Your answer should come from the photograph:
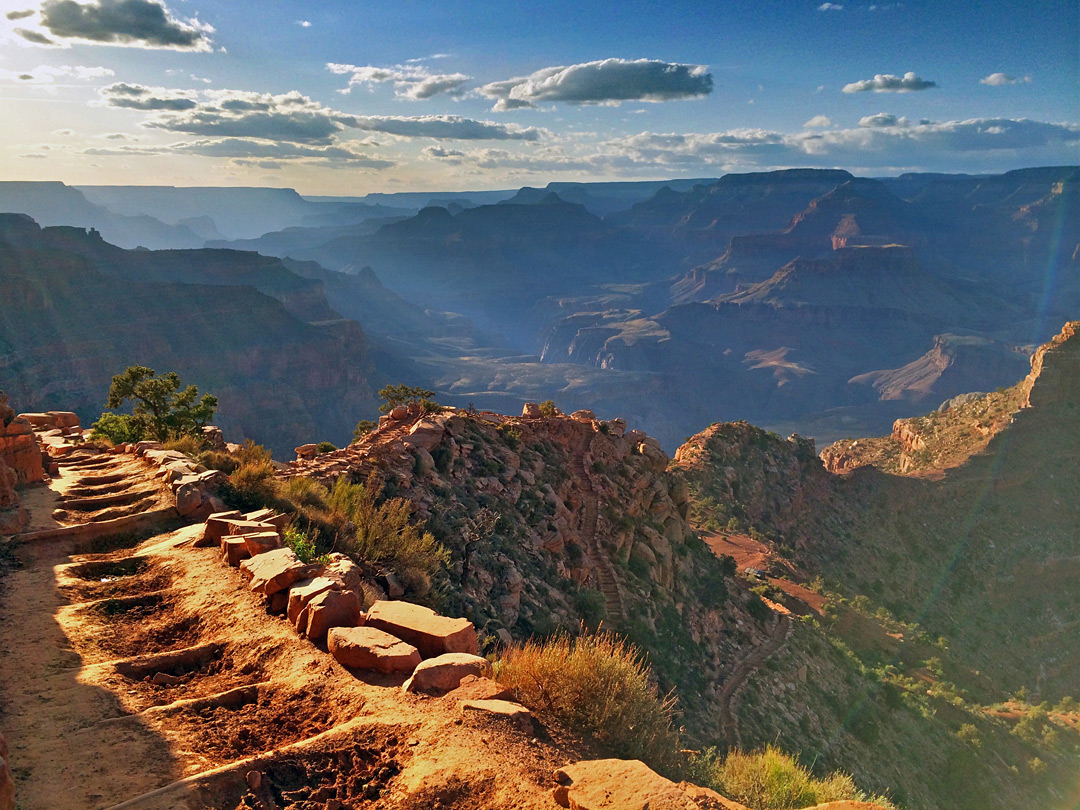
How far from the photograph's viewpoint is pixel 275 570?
7855 millimetres

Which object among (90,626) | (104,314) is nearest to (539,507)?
(90,626)

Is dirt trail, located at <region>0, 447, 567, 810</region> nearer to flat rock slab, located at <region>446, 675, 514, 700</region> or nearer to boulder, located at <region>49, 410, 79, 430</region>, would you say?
flat rock slab, located at <region>446, 675, 514, 700</region>

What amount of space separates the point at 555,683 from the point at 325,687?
6.77 feet

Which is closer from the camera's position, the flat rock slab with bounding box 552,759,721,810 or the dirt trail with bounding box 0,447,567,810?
the flat rock slab with bounding box 552,759,721,810

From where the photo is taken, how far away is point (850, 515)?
45812 mm

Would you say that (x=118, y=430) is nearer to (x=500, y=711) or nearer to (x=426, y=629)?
(x=426, y=629)

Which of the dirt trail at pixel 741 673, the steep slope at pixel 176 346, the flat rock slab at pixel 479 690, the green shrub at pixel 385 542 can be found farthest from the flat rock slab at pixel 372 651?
the steep slope at pixel 176 346

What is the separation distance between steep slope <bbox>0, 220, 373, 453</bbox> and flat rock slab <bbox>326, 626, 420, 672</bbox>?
89.2 m

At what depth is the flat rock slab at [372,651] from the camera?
20.8 ft

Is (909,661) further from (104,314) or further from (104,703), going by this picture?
A: (104,314)

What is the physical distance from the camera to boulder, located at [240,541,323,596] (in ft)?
25.2

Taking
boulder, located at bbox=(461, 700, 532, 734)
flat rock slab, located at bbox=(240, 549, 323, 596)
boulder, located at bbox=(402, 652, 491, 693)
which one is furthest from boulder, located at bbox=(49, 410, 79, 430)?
boulder, located at bbox=(461, 700, 532, 734)

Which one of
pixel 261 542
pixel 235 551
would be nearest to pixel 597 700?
pixel 261 542

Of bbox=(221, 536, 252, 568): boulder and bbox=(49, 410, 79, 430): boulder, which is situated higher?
bbox=(221, 536, 252, 568): boulder
